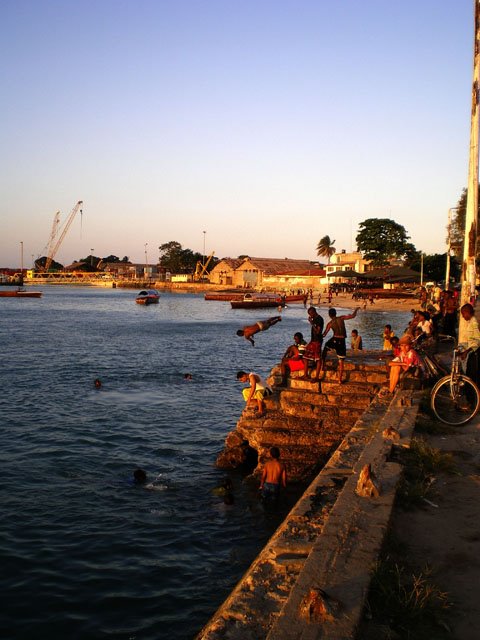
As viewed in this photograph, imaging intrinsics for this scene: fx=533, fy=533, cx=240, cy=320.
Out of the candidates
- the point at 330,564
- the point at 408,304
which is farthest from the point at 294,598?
the point at 408,304

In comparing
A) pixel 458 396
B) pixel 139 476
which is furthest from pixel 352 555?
pixel 139 476

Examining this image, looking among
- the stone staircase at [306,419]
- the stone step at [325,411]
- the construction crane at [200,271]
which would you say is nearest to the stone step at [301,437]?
the stone staircase at [306,419]

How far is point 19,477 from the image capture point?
40.9ft

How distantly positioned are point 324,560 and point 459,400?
6.25 meters

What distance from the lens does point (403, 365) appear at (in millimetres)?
11617

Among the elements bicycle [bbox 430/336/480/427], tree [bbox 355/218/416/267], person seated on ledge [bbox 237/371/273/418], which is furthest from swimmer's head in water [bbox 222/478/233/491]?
tree [bbox 355/218/416/267]

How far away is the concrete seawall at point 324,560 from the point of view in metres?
3.85

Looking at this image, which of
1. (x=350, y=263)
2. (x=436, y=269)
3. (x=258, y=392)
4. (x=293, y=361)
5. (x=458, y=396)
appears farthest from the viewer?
(x=350, y=263)

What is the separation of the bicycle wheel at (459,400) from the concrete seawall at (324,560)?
1.38 meters

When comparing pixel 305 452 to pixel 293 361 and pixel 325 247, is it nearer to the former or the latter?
pixel 293 361

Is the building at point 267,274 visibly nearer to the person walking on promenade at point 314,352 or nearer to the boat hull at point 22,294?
the boat hull at point 22,294

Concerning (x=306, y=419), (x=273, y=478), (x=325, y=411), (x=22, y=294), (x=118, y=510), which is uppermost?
(x=22, y=294)

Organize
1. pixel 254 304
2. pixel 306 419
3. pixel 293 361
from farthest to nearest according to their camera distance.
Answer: pixel 254 304
pixel 293 361
pixel 306 419

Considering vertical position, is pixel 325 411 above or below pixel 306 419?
above
